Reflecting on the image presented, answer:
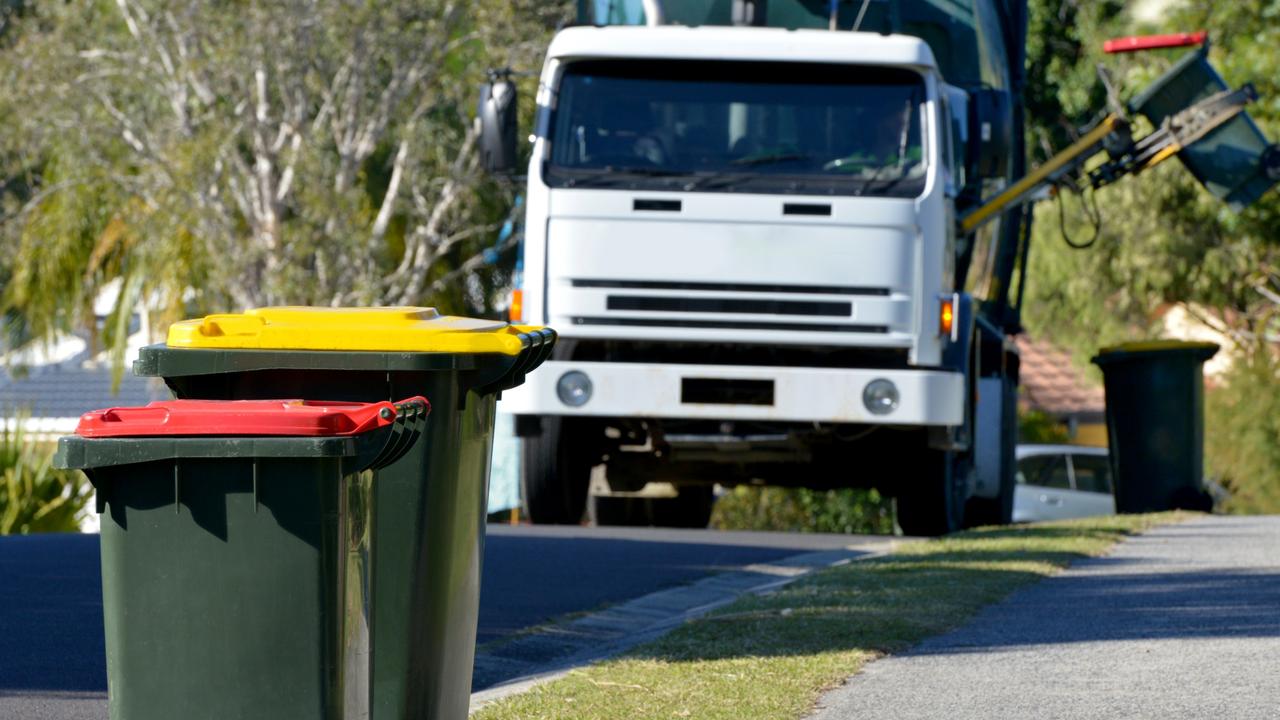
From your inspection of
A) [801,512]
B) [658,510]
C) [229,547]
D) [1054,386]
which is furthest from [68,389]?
[229,547]

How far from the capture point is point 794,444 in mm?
11594

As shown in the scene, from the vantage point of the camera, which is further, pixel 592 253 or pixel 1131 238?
pixel 1131 238

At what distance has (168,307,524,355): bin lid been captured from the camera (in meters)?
4.55

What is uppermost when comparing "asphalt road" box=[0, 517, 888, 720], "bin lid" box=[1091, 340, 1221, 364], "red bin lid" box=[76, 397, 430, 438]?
"red bin lid" box=[76, 397, 430, 438]

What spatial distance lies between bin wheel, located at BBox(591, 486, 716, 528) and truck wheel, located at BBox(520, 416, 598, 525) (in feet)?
5.66

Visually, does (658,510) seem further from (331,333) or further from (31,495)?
(331,333)

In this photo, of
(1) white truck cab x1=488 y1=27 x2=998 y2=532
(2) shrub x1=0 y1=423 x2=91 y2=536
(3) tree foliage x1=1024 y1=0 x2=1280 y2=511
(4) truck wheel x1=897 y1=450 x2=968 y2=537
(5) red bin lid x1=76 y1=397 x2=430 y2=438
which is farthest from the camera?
(3) tree foliage x1=1024 y1=0 x2=1280 y2=511

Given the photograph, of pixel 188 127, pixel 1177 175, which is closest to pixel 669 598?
pixel 188 127

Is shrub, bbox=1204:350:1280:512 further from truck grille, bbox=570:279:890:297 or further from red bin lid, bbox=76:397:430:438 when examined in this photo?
red bin lid, bbox=76:397:430:438

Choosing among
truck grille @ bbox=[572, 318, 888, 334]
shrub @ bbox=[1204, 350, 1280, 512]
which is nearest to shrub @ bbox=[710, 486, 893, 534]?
shrub @ bbox=[1204, 350, 1280, 512]

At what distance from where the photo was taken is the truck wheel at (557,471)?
11.7 metres

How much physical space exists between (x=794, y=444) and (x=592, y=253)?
6.16ft

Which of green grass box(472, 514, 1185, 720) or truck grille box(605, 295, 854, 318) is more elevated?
truck grille box(605, 295, 854, 318)

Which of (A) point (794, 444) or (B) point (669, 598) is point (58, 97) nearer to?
(A) point (794, 444)
